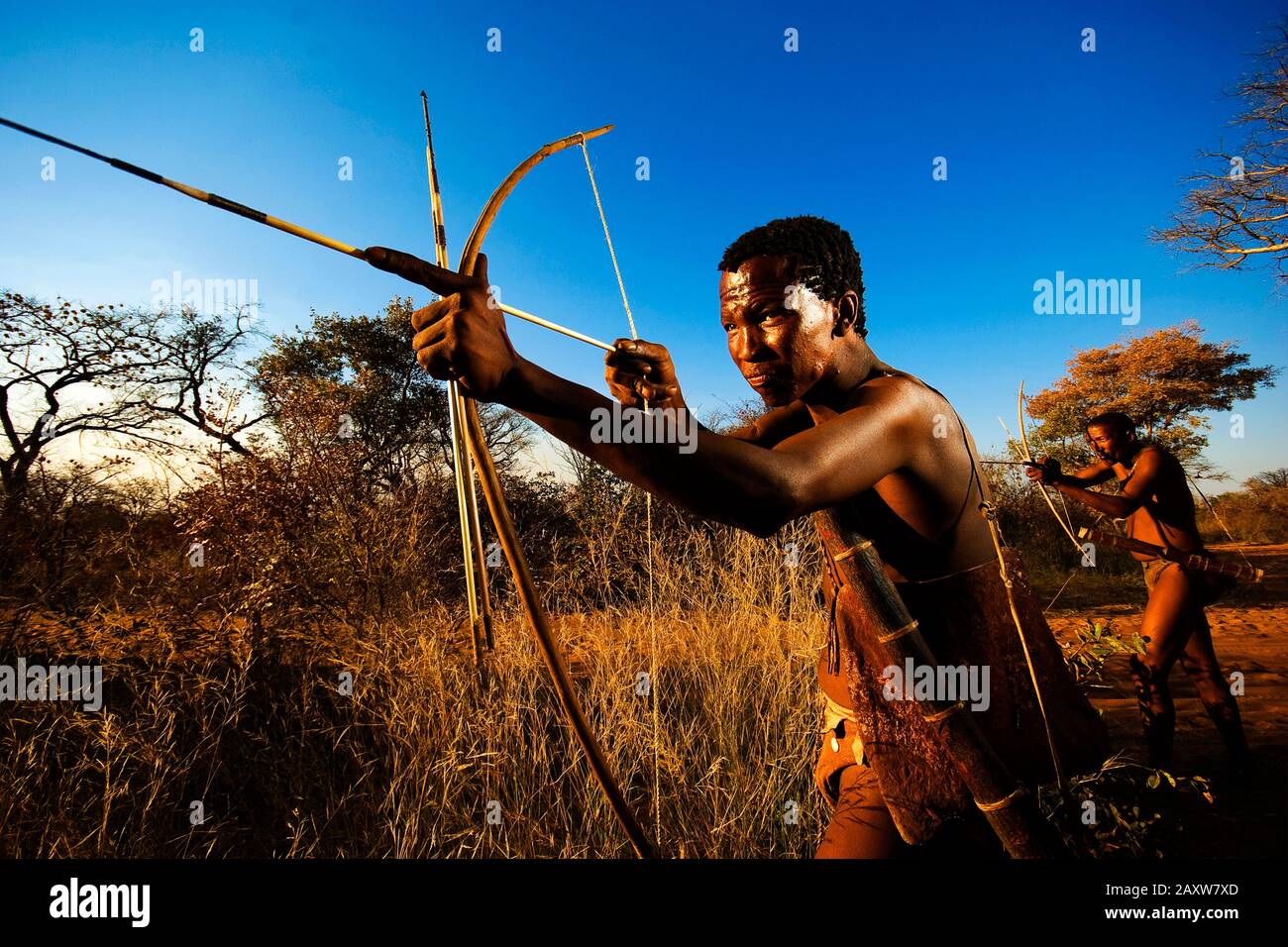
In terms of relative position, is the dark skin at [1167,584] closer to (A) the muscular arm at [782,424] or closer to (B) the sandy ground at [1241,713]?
(B) the sandy ground at [1241,713]

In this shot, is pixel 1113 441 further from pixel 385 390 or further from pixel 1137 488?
pixel 385 390

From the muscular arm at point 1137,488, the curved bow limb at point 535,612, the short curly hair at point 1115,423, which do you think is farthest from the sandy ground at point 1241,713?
the curved bow limb at point 535,612

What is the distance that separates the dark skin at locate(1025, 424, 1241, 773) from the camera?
377cm

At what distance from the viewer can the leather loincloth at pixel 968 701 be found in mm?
1291

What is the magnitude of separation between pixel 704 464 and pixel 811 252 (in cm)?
92

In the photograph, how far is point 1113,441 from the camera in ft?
15.2

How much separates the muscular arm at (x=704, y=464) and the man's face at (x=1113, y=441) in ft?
16.5

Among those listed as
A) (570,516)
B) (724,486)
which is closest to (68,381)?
(570,516)

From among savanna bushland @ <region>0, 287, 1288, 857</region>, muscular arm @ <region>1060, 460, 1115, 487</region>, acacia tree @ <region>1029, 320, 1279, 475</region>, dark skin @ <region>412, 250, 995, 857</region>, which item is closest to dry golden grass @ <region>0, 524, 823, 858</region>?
savanna bushland @ <region>0, 287, 1288, 857</region>

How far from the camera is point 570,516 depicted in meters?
9.27

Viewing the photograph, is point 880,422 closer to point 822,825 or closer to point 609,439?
point 609,439

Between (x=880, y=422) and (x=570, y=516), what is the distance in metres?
8.33

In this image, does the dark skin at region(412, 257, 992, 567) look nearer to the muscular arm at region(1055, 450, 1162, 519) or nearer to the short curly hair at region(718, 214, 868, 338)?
the short curly hair at region(718, 214, 868, 338)
